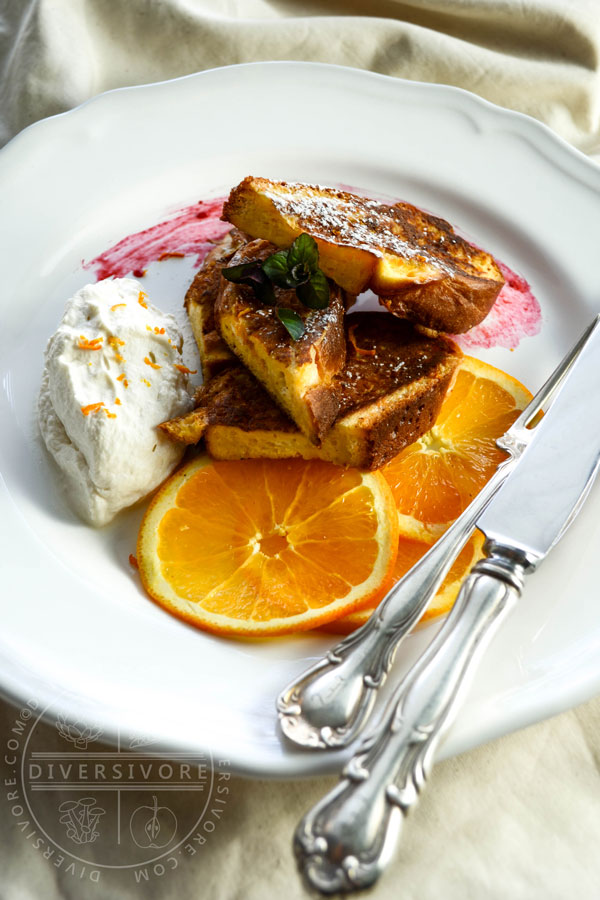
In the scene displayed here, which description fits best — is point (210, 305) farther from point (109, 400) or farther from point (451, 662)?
point (451, 662)

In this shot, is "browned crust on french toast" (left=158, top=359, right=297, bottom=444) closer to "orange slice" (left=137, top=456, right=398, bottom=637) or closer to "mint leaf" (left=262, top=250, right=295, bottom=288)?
"orange slice" (left=137, top=456, right=398, bottom=637)

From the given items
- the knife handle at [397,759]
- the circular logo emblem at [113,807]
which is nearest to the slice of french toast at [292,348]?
the knife handle at [397,759]

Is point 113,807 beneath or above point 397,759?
beneath

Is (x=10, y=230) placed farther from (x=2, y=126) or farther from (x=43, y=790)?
(x=43, y=790)

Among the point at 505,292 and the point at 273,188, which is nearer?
the point at 273,188

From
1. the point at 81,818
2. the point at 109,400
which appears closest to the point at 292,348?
the point at 109,400

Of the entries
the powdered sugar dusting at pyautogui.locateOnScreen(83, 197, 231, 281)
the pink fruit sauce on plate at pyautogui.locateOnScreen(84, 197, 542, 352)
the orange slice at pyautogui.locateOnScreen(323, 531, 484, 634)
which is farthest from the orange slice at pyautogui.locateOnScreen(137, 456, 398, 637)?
the powdered sugar dusting at pyautogui.locateOnScreen(83, 197, 231, 281)

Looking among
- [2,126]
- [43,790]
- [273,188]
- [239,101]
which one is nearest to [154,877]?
[43,790]
